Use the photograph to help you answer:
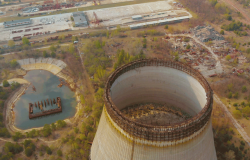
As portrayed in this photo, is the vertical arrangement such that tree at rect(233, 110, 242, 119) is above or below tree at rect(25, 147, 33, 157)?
below

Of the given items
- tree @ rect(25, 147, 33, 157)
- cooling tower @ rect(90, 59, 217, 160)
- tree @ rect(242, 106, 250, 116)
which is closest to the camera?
cooling tower @ rect(90, 59, 217, 160)

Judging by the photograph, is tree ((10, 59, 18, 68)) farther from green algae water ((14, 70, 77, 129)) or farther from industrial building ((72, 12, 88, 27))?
industrial building ((72, 12, 88, 27))

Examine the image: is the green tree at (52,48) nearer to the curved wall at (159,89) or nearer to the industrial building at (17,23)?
the industrial building at (17,23)

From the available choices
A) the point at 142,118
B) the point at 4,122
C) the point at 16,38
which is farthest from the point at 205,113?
the point at 16,38

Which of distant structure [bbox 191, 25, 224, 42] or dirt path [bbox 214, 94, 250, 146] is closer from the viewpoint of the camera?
dirt path [bbox 214, 94, 250, 146]

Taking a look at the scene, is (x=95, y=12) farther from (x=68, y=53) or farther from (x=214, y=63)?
(x=214, y=63)

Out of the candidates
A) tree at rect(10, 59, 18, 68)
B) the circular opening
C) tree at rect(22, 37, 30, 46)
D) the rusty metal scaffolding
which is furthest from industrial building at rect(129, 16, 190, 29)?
the rusty metal scaffolding

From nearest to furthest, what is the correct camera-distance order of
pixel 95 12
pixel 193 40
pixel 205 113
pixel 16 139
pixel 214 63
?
pixel 205 113 → pixel 16 139 → pixel 214 63 → pixel 193 40 → pixel 95 12
